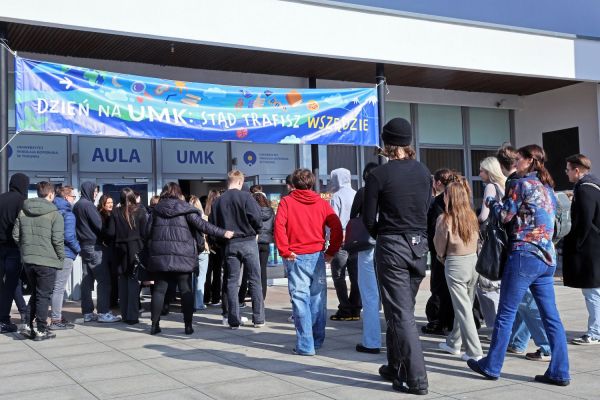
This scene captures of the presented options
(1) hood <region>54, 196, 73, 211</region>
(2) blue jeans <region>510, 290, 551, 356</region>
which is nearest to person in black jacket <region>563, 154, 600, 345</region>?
(2) blue jeans <region>510, 290, 551, 356</region>

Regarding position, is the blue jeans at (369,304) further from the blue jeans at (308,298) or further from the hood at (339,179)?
the hood at (339,179)

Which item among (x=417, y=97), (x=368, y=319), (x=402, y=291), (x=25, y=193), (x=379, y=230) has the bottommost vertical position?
(x=368, y=319)

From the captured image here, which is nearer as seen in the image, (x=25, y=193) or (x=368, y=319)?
(x=368, y=319)

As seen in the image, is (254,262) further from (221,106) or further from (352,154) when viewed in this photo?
(352,154)

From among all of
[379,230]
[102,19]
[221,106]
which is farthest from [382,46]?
[379,230]

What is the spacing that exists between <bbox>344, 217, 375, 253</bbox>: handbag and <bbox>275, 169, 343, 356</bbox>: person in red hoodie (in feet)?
0.54

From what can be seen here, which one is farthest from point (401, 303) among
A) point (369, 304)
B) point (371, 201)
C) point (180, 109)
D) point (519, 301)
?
point (180, 109)

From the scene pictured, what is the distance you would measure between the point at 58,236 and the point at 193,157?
19.0 feet

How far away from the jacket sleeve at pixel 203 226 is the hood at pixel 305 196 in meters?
1.32

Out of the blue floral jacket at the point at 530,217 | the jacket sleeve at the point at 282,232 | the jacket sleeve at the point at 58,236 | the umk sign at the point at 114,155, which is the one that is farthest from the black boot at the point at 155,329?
the umk sign at the point at 114,155

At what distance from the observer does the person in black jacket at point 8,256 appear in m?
7.44

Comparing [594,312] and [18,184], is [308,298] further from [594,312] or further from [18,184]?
[18,184]

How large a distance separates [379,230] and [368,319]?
143cm

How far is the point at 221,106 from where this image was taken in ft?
33.8
